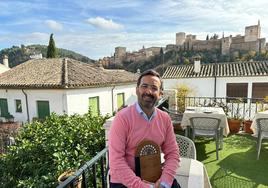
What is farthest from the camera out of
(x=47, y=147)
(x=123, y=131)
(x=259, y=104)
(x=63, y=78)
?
(x=63, y=78)

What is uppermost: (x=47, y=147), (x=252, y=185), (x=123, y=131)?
(x=123, y=131)

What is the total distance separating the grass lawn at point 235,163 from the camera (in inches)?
120

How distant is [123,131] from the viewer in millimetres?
1449

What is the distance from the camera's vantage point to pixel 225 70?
55.0 feet

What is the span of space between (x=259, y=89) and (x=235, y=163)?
13.9 metres

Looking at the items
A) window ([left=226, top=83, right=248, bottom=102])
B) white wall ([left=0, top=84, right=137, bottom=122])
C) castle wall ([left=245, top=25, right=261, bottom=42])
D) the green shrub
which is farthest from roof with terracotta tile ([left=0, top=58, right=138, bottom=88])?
castle wall ([left=245, top=25, right=261, bottom=42])

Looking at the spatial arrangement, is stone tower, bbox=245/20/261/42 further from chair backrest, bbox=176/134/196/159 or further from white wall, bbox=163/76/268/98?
chair backrest, bbox=176/134/196/159

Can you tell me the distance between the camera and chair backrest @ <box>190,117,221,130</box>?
4055 mm

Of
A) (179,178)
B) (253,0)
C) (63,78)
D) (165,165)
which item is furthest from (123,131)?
(63,78)

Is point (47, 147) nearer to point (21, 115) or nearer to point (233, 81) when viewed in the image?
point (21, 115)

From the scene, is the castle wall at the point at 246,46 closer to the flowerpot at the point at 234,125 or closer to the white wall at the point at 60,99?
the white wall at the point at 60,99

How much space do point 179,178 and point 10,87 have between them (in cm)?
1537

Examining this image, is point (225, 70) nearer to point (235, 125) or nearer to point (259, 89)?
point (259, 89)

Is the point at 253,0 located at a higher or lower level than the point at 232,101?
higher
